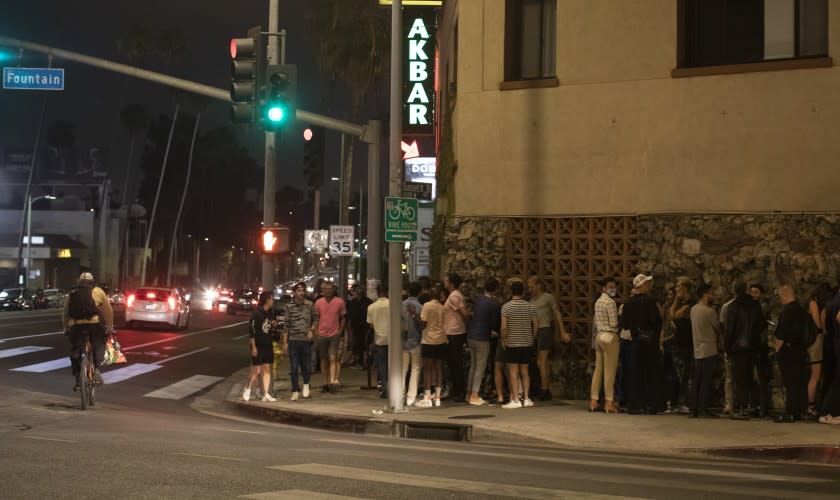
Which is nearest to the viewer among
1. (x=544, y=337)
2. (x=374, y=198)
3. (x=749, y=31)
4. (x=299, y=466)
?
(x=299, y=466)

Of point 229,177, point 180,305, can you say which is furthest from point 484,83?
point 229,177

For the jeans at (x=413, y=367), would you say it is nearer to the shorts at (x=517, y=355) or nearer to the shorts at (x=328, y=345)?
the shorts at (x=517, y=355)

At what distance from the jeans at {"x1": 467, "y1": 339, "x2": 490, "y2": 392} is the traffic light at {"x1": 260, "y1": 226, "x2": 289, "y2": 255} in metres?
4.54

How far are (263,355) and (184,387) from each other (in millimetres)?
3625

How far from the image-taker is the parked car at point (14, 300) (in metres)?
65.8

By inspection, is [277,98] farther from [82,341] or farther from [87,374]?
[87,374]

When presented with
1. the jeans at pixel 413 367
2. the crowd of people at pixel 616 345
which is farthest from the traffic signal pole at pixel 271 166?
the jeans at pixel 413 367

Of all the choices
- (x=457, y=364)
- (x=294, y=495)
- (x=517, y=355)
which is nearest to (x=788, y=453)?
(x=517, y=355)

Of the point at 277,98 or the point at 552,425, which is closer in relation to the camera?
the point at 552,425

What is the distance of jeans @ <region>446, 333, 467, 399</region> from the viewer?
18078 millimetres

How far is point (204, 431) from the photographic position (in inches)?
→ 521

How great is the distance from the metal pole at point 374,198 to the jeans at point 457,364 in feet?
12.6

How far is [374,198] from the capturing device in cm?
2225

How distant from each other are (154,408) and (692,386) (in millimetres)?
8448
